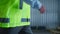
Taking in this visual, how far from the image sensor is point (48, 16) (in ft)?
14.6

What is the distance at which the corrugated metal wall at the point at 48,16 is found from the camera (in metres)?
4.38

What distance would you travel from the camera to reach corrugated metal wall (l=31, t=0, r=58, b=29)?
4379 millimetres

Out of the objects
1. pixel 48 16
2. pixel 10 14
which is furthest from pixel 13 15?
pixel 48 16

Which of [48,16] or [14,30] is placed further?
[48,16]

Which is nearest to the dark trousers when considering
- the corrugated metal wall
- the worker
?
the worker

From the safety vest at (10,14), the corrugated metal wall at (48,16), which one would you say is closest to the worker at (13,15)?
the safety vest at (10,14)

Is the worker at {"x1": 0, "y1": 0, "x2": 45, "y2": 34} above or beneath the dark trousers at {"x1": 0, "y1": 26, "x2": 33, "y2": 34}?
above

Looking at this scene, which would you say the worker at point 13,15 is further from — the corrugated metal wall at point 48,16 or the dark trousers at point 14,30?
the corrugated metal wall at point 48,16

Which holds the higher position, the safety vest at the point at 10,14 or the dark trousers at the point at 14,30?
the safety vest at the point at 10,14

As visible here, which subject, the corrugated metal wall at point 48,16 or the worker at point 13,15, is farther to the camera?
the corrugated metal wall at point 48,16

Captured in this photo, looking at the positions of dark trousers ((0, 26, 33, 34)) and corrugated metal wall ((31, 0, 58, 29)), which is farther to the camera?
corrugated metal wall ((31, 0, 58, 29))

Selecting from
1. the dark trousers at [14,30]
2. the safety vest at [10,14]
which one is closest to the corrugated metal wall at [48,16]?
the dark trousers at [14,30]

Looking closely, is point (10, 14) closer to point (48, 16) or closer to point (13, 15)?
point (13, 15)

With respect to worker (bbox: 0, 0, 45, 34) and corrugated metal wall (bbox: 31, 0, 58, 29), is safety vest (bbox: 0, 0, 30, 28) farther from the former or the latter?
corrugated metal wall (bbox: 31, 0, 58, 29)
